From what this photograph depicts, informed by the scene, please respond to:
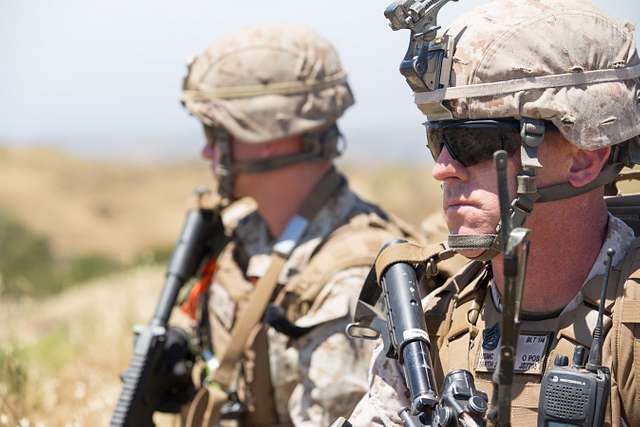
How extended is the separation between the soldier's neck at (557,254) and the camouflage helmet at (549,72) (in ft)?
0.71

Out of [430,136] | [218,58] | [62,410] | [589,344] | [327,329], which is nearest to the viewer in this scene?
[589,344]

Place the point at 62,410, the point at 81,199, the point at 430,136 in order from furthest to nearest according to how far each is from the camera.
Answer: the point at 81,199
the point at 62,410
the point at 430,136

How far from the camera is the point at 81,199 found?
51594 mm

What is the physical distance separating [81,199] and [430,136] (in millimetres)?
49851

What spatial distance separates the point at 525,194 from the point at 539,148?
167 mm

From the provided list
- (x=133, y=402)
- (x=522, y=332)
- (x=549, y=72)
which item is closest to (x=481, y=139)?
(x=549, y=72)

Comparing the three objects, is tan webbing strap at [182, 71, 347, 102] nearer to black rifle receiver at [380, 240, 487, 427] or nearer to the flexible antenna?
black rifle receiver at [380, 240, 487, 427]

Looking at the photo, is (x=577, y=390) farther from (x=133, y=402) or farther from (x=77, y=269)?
(x=77, y=269)

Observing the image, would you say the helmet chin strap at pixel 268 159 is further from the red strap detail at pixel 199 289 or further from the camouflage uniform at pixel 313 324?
the red strap detail at pixel 199 289

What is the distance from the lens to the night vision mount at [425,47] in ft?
10.1

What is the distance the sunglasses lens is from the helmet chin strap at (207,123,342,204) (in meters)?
2.49

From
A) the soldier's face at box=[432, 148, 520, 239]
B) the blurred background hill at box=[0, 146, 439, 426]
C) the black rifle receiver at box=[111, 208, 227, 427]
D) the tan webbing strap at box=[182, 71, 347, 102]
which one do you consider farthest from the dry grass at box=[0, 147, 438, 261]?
the soldier's face at box=[432, 148, 520, 239]

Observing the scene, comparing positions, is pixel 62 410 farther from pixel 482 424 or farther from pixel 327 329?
pixel 482 424

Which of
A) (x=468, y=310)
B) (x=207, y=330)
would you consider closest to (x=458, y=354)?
(x=468, y=310)
